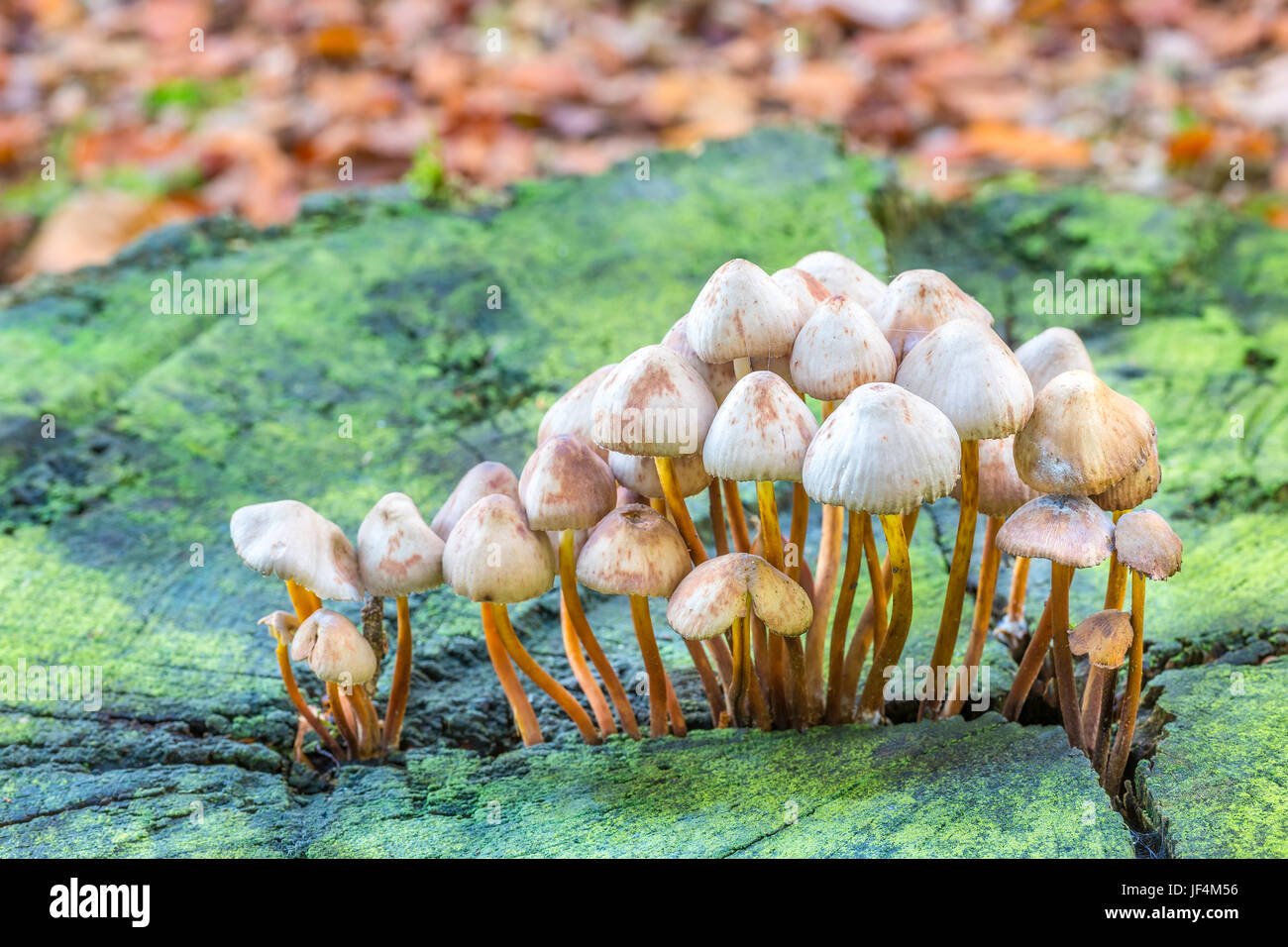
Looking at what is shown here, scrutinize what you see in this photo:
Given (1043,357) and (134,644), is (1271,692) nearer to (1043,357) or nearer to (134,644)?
(1043,357)

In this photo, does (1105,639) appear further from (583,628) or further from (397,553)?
(397,553)

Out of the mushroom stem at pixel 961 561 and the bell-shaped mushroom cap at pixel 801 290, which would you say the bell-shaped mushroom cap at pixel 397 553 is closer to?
the bell-shaped mushroom cap at pixel 801 290

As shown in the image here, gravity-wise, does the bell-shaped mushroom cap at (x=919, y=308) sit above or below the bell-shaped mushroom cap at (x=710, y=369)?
above

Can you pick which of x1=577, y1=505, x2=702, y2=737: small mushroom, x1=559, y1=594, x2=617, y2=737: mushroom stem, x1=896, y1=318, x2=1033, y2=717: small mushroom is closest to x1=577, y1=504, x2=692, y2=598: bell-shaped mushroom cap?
x1=577, y1=505, x2=702, y2=737: small mushroom

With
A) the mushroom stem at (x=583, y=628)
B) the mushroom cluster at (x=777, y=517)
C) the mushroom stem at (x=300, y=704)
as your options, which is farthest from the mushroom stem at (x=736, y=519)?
the mushroom stem at (x=300, y=704)

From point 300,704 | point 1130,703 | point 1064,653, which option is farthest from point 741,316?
point 300,704
